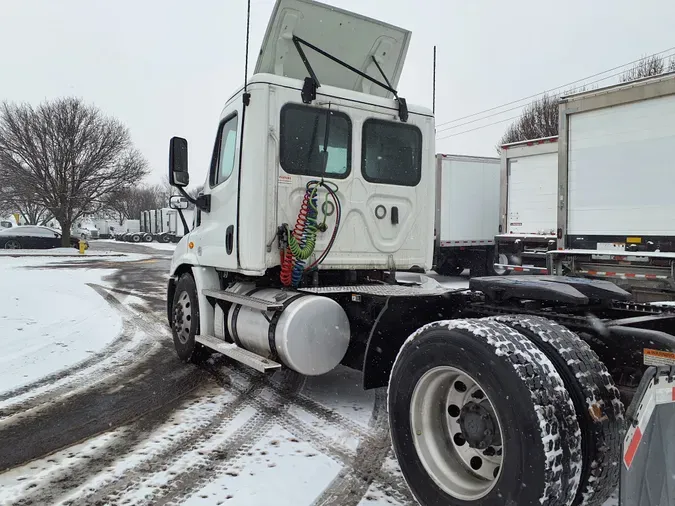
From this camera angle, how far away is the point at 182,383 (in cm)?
548

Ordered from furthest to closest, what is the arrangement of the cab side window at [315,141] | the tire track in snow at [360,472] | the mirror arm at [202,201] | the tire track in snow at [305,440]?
the mirror arm at [202,201]
the cab side window at [315,141]
the tire track in snow at [305,440]
the tire track in snow at [360,472]

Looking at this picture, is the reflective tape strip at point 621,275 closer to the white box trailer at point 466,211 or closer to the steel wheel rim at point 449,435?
the steel wheel rim at point 449,435

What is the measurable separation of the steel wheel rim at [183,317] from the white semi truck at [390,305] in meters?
0.04

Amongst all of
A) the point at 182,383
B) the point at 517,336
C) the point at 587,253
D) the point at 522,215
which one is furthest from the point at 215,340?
the point at 522,215

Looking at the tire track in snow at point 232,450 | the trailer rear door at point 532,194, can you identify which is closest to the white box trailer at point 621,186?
→ the trailer rear door at point 532,194

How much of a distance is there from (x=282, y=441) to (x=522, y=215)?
10982mm

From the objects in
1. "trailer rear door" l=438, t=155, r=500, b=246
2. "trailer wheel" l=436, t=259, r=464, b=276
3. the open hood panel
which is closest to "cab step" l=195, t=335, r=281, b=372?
the open hood panel

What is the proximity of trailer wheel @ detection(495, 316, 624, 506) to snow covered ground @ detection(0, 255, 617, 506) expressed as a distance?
99cm

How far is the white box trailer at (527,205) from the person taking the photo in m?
12.8

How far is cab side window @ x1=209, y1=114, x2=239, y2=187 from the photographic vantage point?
5262 millimetres

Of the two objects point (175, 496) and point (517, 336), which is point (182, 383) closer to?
point (175, 496)

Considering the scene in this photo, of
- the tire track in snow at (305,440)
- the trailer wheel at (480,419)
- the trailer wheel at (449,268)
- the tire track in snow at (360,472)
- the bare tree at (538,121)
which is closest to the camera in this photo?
the trailer wheel at (480,419)

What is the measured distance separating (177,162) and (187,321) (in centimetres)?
182

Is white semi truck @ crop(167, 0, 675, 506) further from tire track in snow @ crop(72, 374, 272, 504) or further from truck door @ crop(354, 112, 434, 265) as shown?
tire track in snow @ crop(72, 374, 272, 504)
